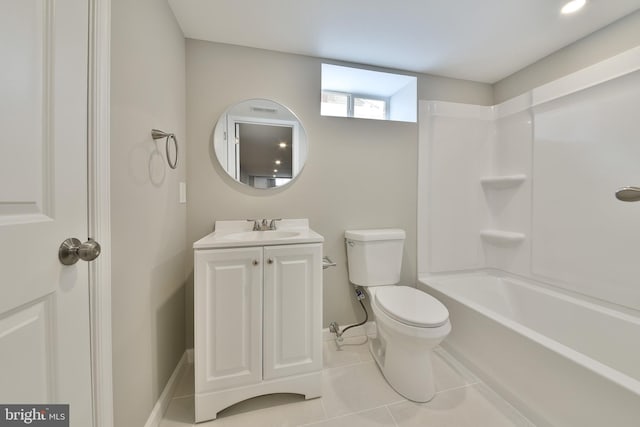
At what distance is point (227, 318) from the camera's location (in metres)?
1.16

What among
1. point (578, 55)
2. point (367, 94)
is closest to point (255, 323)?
point (367, 94)

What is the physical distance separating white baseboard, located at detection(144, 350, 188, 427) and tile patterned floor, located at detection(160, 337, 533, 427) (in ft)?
0.10

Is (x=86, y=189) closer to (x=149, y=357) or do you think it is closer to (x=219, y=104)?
(x=149, y=357)

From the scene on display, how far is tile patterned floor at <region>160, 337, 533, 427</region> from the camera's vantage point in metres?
1.15

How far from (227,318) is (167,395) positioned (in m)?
0.57

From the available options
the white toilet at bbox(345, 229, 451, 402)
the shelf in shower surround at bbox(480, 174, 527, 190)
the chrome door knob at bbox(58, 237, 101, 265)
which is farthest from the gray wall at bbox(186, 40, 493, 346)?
the chrome door knob at bbox(58, 237, 101, 265)

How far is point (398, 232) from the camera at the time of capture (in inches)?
70.1

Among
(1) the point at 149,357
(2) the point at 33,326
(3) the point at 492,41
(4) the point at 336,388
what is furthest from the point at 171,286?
(3) the point at 492,41

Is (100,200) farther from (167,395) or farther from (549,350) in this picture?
(549,350)

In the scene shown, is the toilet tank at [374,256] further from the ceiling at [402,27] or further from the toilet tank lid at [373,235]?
the ceiling at [402,27]

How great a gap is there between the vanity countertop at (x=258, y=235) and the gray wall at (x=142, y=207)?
0.26 m

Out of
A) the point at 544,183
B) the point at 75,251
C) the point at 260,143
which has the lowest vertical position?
the point at 75,251

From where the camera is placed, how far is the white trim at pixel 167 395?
1073mm

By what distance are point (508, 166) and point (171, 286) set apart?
2713 mm
